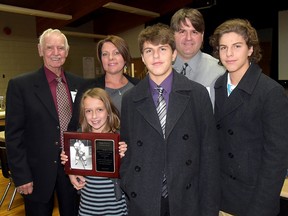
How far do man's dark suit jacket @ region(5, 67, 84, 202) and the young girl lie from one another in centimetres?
Result: 25

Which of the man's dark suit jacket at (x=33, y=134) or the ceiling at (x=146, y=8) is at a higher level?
the ceiling at (x=146, y=8)

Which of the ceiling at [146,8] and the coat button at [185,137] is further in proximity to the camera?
the ceiling at [146,8]

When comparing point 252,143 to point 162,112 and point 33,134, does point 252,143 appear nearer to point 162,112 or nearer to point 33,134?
point 162,112

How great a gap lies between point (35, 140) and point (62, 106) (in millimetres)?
308

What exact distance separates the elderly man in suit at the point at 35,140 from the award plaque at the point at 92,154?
0.28 m

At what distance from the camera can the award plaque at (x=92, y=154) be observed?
1787mm

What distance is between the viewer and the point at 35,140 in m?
2.18

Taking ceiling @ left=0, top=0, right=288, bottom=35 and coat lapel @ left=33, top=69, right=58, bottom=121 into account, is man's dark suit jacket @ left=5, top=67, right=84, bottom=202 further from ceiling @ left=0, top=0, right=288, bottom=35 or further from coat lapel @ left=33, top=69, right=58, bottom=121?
ceiling @ left=0, top=0, right=288, bottom=35

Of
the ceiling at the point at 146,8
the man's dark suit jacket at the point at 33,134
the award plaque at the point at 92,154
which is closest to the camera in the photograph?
the award plaque at the point at 92,154

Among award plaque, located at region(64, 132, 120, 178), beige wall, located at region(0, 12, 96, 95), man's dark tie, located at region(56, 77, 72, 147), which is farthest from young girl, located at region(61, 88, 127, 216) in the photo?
beige wall, located at region(0, 12, 96, 95)

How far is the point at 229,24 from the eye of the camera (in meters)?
1.61

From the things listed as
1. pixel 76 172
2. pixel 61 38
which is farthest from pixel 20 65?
pixel 76 172

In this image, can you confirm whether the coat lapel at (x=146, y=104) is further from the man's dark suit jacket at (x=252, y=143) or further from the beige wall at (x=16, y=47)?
the beige wall at (x=16, y=47)

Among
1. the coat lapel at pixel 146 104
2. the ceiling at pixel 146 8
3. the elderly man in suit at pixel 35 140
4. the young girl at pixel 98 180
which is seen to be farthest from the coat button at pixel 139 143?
the ceiling at pixel 146 8
